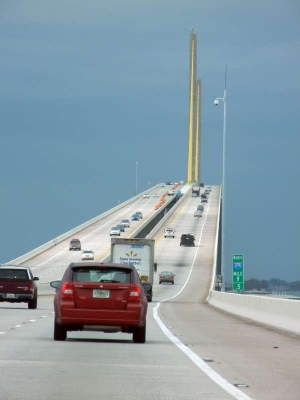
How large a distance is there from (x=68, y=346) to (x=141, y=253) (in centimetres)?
4331

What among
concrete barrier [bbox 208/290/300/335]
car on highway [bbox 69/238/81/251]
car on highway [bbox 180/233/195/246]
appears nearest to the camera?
concrete barrier [bbox 208/290/300/335]

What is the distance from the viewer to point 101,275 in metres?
21.1

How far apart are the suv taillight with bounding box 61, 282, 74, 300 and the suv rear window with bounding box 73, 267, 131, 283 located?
0.71ft

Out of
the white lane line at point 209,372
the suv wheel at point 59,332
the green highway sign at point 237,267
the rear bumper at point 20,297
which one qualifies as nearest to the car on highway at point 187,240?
the green highway sign at point 237,267

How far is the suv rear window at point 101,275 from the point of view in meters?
21.0

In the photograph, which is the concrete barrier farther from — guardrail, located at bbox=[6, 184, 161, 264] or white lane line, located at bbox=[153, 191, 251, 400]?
guardrail, located at bbox=[6, 184, 161, 264]

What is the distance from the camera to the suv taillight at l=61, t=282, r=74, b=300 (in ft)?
67.7

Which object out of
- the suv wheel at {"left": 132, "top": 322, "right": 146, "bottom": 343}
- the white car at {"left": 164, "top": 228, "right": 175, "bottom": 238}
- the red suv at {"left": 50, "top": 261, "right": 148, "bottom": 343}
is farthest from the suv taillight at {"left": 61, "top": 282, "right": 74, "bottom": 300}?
the white car at {"left": 164, "top": 228, "right": 175, "bottom": 238}

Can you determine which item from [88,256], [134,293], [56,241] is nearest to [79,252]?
[88,256]

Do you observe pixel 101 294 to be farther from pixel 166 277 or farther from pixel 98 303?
pixel 166 277

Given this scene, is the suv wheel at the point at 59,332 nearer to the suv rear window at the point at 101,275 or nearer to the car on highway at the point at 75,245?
the suv rear window at the point at 101,275

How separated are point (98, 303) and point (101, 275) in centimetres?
Answer: 65

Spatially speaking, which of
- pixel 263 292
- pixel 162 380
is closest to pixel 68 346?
pixel 162 380

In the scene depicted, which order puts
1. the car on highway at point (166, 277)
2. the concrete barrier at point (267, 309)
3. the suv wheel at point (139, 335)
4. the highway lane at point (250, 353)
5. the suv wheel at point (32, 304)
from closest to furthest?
1. the highway lane at point (250, 353)
2. the suv wheel at point (139, 335)
3. the concrete barrier at point (267, 309)
4. the suv wheel at point (32, 304)
5. the car on highway at point (166, 277)
